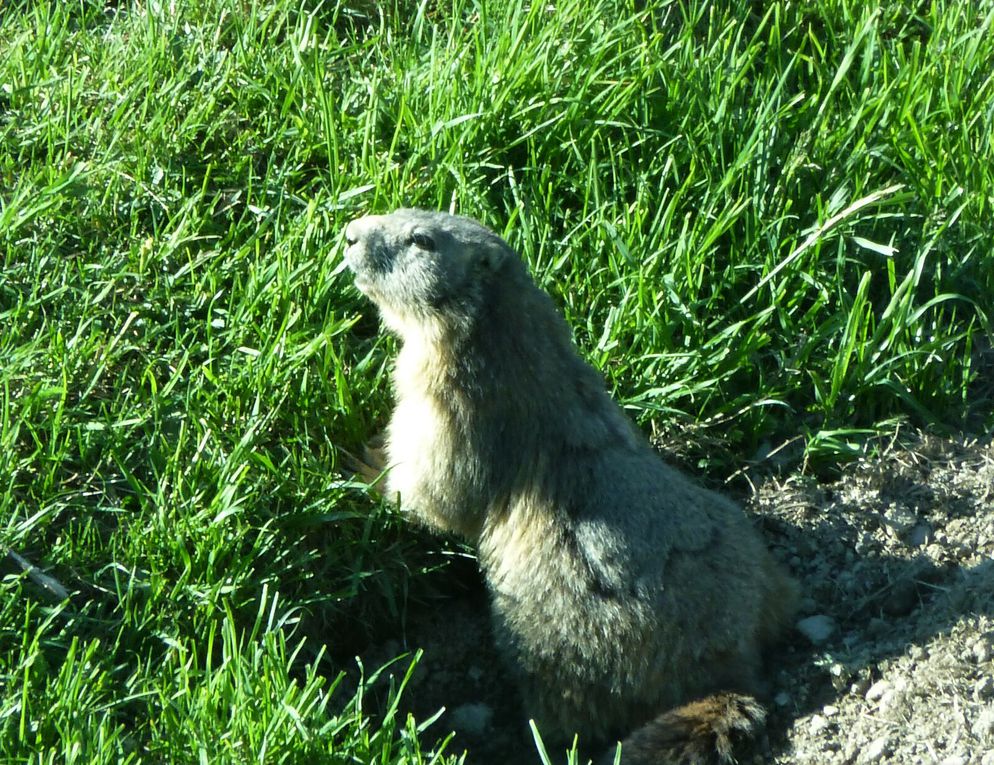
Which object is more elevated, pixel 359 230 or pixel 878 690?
pixel 359 230

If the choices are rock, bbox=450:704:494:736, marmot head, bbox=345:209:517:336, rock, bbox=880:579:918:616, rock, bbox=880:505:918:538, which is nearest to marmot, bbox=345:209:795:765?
marmot head, bbox=345:209:517:336

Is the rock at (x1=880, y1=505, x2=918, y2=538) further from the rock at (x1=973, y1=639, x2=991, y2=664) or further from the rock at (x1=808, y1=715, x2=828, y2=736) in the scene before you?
the rock at (x1=808, y1=715, x2=828, y2=736)

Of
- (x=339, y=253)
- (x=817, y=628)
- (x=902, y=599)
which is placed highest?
(x=339, y=253)

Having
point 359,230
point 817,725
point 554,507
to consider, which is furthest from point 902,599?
point 359,230

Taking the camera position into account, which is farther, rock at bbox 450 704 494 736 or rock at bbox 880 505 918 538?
rock at bbox 880 505 918 538

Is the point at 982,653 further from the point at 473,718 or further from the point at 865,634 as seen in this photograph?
the point at 473,718

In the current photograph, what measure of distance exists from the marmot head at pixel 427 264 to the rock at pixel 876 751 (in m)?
1.82

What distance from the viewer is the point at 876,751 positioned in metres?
4.09

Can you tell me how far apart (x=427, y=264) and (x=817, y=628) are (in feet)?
6.08

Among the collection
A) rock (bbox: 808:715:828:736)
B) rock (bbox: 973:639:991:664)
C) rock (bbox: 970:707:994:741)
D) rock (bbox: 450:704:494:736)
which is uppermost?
rock (bbox: 973:639:991:664)

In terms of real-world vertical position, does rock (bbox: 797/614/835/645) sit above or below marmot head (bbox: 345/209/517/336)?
below

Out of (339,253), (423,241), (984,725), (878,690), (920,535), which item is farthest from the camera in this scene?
(339,253)

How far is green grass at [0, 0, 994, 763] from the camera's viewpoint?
4.36 metres

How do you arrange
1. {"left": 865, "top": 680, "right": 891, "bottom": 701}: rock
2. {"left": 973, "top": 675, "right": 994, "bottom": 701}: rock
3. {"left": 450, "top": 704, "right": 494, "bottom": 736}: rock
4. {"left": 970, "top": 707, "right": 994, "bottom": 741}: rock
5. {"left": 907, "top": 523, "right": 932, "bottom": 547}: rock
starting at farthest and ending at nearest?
1. {"left": 907, "top": 523, "right": 932, "bottom": 547}: rock
2. {"left": 450, "top": 704, "right": 494, "bottom": 736}: rock
3. {"left": 865, "top": 680, "right": 891, "bottom": 701}: rock
4. {"left": 973, "top": 675, "right": 994, "bottom": 701}: rock
5. {"left": 970, "top": 707, "right": 994, "bottom": 741}: rock
